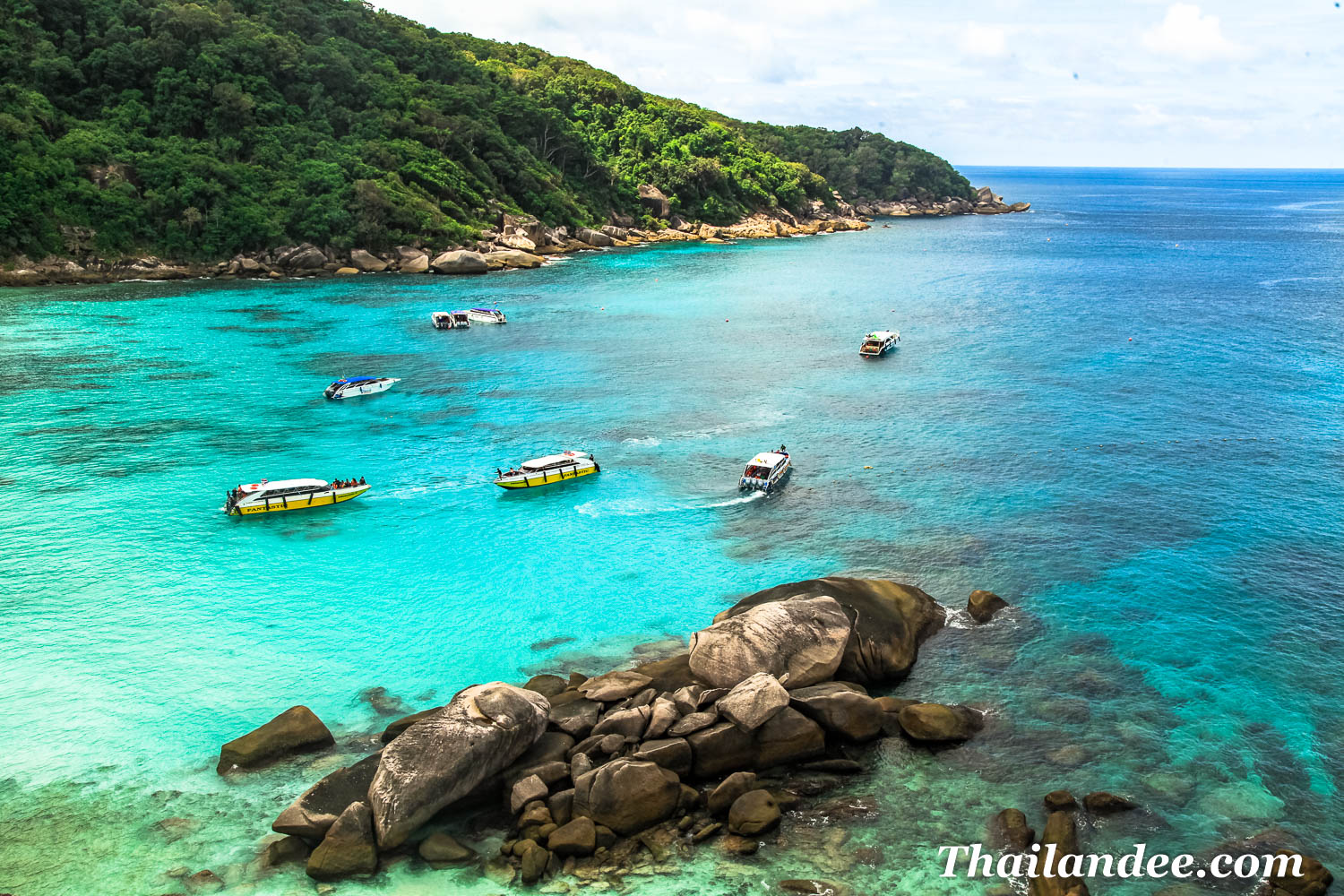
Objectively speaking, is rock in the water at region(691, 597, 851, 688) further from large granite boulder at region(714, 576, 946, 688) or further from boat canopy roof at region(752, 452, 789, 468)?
boat canopy roof at region(752, 452, 789, 468)

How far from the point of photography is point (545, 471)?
60.0m

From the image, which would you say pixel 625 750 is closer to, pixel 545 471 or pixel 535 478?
pixel 535 478

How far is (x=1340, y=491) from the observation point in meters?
57.2

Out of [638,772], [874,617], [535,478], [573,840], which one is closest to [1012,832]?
[874,617]

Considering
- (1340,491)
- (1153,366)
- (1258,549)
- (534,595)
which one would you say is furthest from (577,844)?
(1153,366)

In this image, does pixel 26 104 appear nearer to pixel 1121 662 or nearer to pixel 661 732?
pixel 661 732

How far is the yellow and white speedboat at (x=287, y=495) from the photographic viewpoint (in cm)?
5441

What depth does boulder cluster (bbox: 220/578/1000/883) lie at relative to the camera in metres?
27.2

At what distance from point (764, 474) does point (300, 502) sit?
29.9m

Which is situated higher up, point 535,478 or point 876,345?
point 876,345

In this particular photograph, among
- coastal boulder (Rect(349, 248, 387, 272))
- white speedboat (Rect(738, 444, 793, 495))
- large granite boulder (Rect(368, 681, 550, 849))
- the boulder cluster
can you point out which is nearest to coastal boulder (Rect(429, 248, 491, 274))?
coastal boulder (Rect(349, 248, 387, 272))

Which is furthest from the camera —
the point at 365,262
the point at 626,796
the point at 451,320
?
the point at 365,262

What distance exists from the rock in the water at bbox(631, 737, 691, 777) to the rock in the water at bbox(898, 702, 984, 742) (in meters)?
8.95

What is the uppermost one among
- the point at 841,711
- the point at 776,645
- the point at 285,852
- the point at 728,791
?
the point at 776,645
